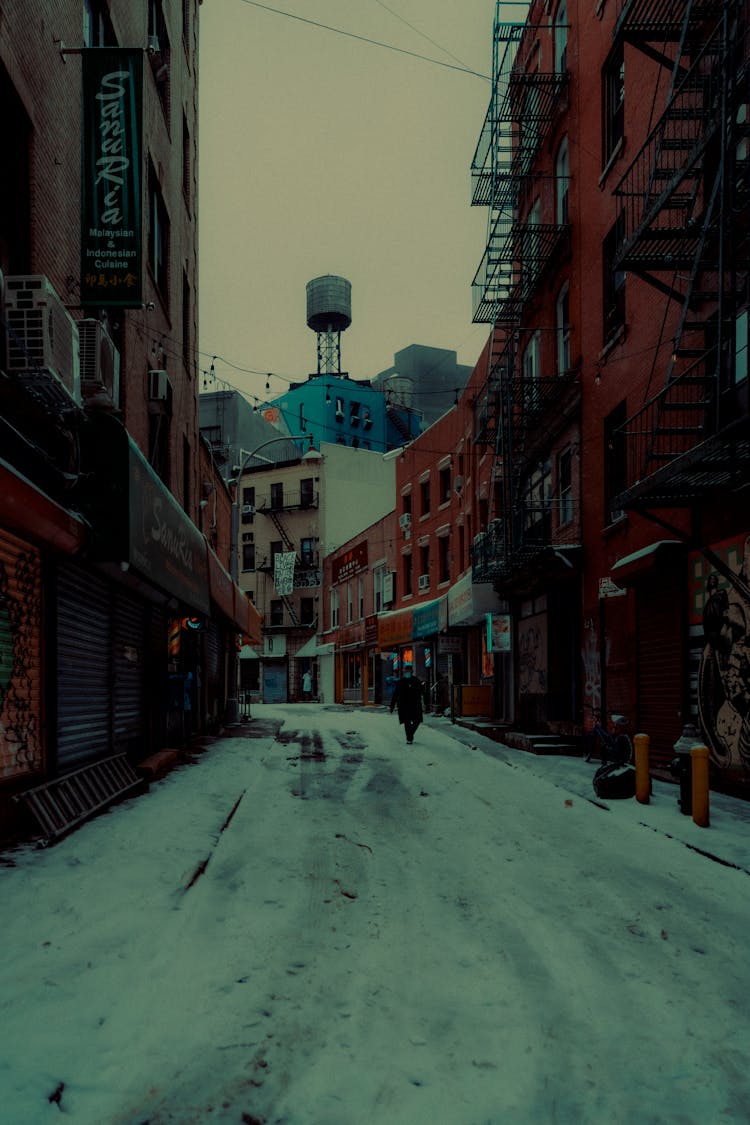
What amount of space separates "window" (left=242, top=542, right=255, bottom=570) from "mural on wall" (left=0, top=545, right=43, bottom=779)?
54262mm

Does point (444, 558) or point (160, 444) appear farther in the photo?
point (444, 558)

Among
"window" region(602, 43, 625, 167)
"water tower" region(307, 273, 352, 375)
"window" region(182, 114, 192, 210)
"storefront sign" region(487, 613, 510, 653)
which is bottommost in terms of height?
"storefront sign" region(487, 613, 510, 653)

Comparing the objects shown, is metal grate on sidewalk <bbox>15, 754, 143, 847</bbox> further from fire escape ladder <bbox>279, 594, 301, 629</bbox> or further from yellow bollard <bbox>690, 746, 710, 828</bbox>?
fire escape ladder <bbox>279, 594, 301, 629</bbox>

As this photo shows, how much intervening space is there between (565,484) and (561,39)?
1057 centimetres

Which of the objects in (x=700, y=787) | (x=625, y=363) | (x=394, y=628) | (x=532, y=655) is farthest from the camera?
Result: (x=394, y=628)

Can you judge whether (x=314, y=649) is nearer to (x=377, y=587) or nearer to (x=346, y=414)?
(x=377, y=587)

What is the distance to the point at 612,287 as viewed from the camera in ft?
57.9

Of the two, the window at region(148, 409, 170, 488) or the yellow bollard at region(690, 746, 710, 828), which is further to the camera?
the window at region(148, 409, 170, 488)

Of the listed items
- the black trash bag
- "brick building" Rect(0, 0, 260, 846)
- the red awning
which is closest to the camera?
the red awning

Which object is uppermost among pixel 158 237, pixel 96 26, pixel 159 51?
pixel 159 51

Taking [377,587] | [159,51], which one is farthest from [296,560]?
[159,51]

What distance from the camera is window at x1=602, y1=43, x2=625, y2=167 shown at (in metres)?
17.3

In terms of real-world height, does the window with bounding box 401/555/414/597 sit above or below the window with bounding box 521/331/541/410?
below

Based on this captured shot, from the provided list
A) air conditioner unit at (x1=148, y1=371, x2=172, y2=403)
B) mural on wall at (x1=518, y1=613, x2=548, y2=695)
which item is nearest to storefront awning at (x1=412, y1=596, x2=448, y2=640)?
mural on wall at (x1=518, y1=613, x2=548, y2=695)
